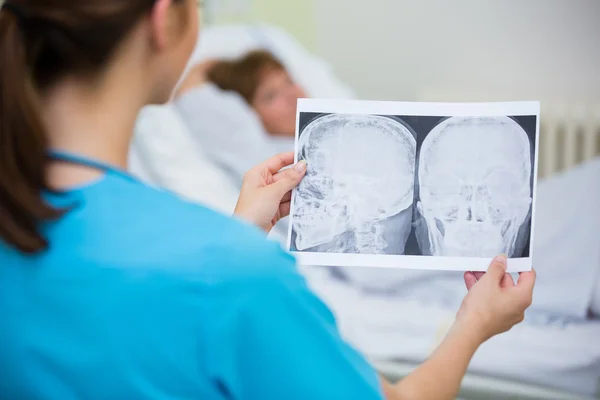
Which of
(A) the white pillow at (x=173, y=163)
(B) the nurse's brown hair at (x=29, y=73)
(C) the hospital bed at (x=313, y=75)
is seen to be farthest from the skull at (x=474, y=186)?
(C) the hospital bed at (x=313, y=75)

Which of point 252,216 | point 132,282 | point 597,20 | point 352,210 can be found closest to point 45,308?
point 132,282

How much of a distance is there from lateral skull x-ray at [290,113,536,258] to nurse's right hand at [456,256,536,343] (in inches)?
2.4

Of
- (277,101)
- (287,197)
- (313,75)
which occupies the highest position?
(313,75)

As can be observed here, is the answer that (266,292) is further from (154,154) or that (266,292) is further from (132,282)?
(154,154)

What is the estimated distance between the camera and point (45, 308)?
0.59 meters

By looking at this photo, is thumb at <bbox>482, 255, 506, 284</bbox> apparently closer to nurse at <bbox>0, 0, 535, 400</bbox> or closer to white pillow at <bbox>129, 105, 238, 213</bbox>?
nurse at <bbox>0, 0, 535, 400</bbox>

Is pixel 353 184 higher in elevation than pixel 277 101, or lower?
lower

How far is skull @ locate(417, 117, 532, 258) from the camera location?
979 millimetres

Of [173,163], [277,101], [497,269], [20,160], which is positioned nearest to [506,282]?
[497,269]

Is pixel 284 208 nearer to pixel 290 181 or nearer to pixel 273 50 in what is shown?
pixel 290 181

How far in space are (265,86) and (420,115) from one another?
1825 millimetres

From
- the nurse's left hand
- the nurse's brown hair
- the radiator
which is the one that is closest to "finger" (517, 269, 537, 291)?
the nurse's left hand

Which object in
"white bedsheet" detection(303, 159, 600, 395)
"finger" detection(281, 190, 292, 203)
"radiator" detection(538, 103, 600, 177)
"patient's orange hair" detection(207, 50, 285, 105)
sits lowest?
"white bedsheet" detection(303, 159, 600, 395)

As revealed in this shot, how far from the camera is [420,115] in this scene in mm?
1005
